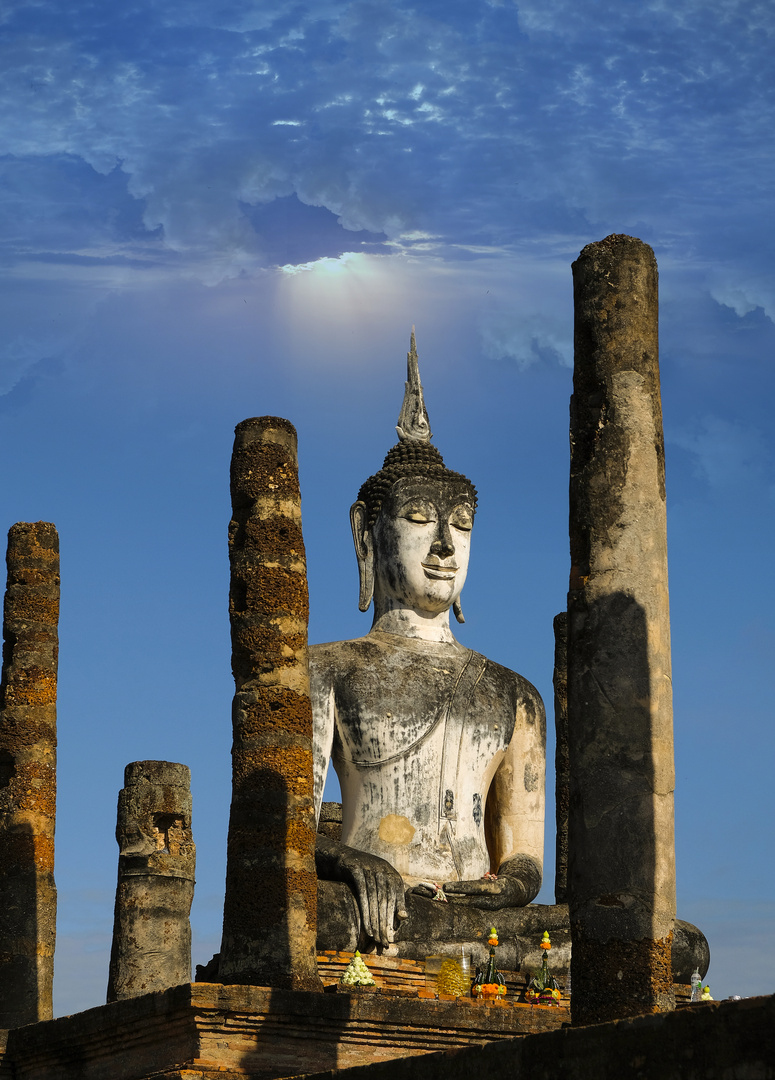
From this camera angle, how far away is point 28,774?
1827cm

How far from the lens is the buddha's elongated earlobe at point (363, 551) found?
18.2 metres

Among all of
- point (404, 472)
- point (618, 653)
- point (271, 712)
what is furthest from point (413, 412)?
point (618, 653)

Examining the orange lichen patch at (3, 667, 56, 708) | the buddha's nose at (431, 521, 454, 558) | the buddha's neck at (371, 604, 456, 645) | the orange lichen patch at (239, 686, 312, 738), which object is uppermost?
the buddha's nose at (431, 521, 454, 558)

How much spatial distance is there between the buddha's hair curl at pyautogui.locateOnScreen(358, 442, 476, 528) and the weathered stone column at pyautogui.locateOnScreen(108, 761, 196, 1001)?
323cm

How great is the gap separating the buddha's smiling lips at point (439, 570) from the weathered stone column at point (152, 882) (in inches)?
118

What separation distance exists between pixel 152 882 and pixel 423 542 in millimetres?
4078

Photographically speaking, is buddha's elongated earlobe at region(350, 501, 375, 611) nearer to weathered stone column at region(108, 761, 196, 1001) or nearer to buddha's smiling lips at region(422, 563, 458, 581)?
buddha's smiling lips at region(422, 563, 458, 581)

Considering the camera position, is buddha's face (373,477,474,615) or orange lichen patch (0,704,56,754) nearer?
buddha's face (373,477,474,615)

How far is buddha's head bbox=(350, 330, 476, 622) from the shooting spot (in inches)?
700

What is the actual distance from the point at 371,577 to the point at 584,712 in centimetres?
773

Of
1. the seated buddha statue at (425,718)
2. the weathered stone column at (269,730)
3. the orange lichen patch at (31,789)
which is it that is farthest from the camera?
the orange lichen patch at (31,789)

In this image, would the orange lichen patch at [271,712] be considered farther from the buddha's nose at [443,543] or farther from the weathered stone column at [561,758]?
the weathered stone column at [561,758]

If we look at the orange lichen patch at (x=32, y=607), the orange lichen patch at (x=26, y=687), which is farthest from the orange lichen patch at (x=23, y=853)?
the orange lichen patch at (x=32, y=607)

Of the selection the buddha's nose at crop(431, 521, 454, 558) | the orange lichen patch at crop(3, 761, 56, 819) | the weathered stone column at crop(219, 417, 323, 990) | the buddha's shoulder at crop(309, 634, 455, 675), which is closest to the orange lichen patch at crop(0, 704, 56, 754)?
the orange lichen patch at crop(3, 761, 56, 819)
